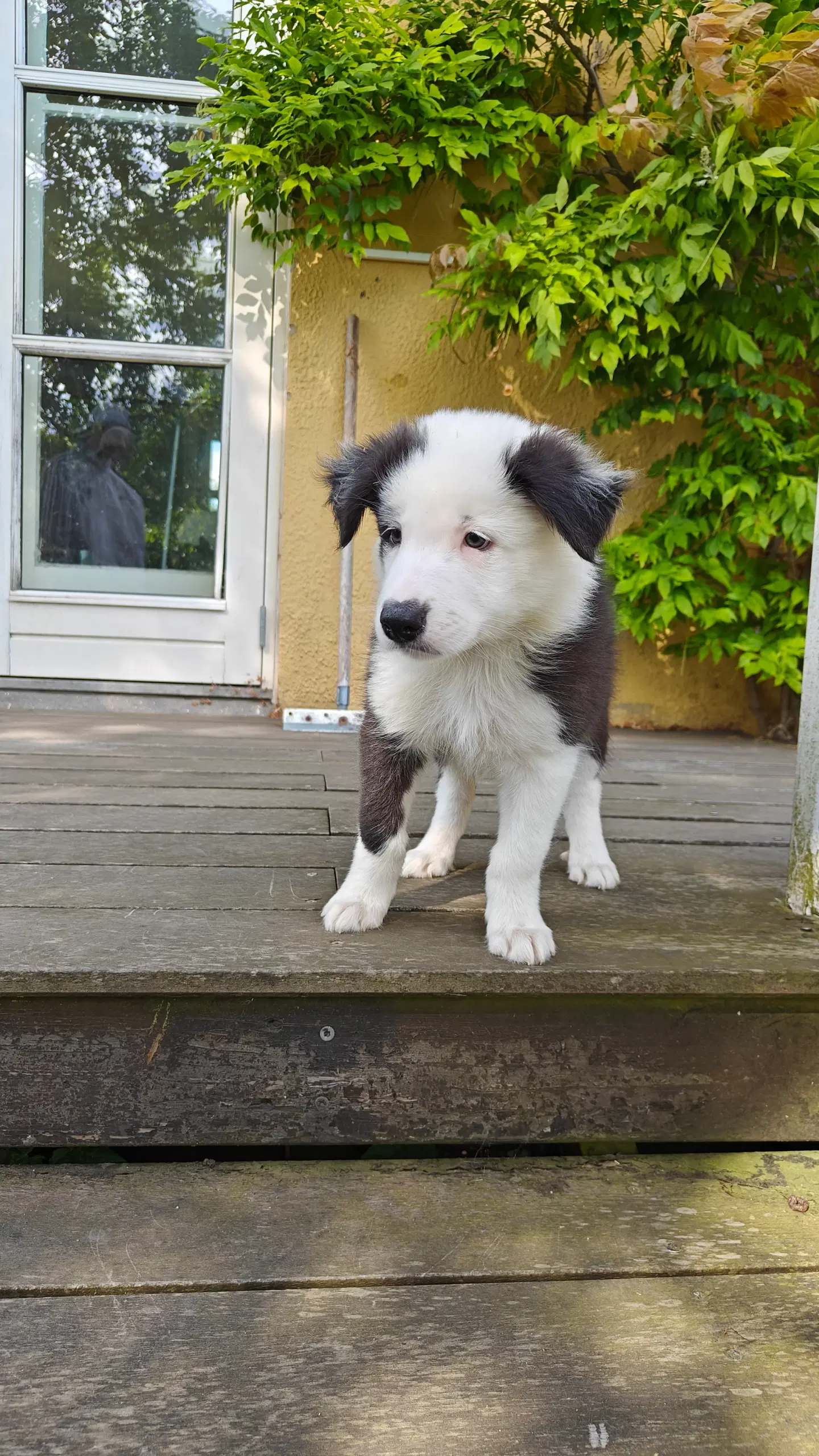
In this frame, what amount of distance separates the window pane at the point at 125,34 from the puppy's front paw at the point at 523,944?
13.3 feet

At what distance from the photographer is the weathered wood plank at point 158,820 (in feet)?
7.23

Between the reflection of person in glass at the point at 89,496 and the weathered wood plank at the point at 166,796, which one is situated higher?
the reflection of person in glass at the point at 89,496

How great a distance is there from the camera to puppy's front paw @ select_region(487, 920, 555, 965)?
58.6 inches

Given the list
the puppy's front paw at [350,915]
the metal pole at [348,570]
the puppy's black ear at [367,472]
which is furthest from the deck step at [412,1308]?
the metal pole at [348,570]

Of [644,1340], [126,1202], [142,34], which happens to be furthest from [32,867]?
[142,34]

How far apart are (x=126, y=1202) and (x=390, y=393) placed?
11.9ft

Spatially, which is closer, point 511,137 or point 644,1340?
point 644,1340

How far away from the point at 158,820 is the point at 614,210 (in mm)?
2837

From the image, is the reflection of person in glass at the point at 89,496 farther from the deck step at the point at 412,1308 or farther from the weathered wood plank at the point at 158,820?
the deck step at the point at 412,1308

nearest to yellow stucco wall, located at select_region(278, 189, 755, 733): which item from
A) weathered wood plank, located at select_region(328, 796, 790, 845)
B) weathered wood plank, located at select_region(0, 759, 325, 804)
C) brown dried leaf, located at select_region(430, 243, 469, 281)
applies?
brown dried leaf, located at select_region(430, 243, 469, 281)

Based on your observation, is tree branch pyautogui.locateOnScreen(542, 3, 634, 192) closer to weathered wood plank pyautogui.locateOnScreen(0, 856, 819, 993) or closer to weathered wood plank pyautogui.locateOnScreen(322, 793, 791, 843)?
weathered wood plank pyautogui.locateOnScreen(322, 793, 791, 843)

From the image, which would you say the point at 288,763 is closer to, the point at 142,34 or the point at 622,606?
the point at 622,606

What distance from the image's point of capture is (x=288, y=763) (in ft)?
10.2

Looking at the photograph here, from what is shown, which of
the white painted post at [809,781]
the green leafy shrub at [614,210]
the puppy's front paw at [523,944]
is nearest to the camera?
the puppy's front paw at [523,944]
